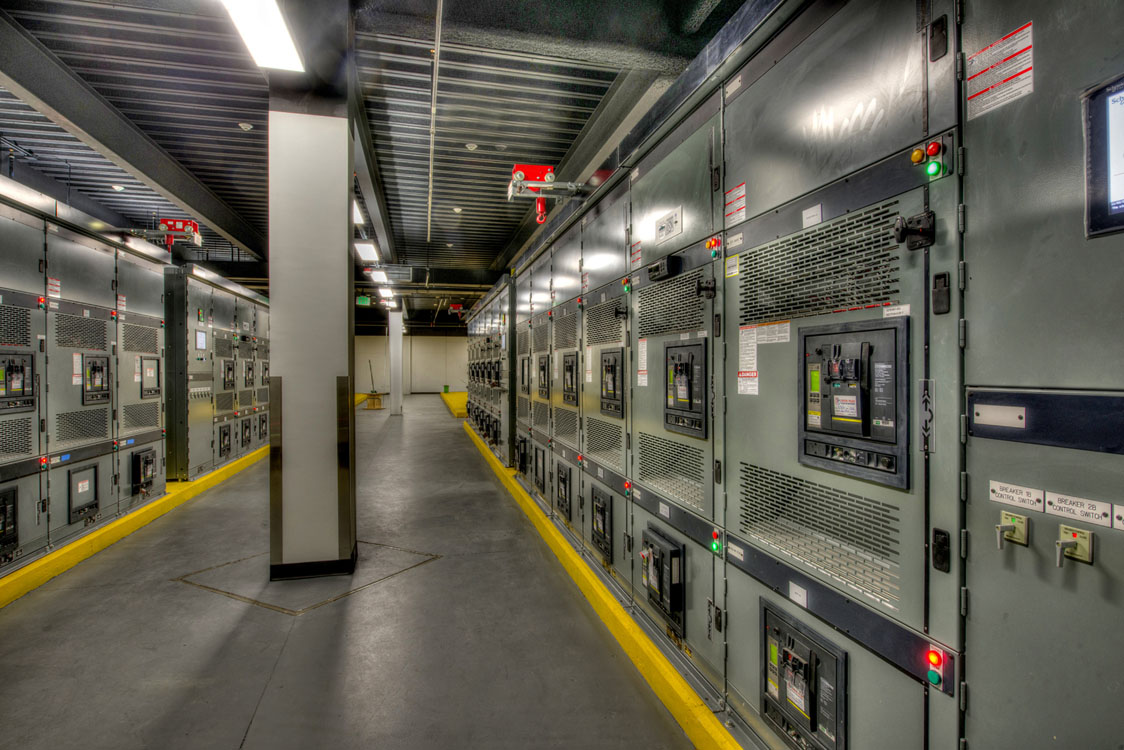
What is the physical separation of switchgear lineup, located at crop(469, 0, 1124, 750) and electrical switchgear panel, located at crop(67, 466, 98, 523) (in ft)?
17.7

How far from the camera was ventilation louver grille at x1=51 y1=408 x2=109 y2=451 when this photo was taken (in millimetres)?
4379

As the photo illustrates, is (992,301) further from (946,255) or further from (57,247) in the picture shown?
(57,247)

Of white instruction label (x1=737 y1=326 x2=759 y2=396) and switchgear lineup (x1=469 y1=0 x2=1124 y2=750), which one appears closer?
switchgear lineup (x1=469 y1=0 x2=1124 y2=750)

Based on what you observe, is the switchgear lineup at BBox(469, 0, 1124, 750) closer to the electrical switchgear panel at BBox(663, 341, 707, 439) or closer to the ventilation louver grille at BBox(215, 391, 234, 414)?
the electrical switchgear panel at BBox(663, 341, 707, 439)

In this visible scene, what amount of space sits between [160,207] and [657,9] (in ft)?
26.0

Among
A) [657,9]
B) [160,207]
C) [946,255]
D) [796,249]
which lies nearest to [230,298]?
[160,207]

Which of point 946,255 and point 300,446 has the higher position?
point 946,255

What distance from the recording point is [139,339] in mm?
5656

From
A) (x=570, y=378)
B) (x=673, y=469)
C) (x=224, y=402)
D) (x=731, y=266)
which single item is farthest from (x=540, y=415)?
(x=224, y=402)

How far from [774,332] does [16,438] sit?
5.65 m

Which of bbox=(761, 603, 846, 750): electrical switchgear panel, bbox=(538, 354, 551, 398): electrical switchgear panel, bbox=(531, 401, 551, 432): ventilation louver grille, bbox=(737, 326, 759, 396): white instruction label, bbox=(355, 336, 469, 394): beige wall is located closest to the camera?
bbox=(761, 603, 846, 750): electrical switchgear panel

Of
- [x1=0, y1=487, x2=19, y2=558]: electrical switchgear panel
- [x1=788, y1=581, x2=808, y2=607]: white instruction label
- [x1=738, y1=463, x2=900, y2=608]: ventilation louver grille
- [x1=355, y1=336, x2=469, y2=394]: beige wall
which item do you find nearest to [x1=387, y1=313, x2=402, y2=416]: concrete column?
[x1=355, y1=336, x2=469, y2=394]: beige wall

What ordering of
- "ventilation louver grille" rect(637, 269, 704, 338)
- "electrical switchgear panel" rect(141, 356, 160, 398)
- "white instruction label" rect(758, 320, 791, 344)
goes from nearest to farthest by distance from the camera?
"white instruction label" rect(758, 320, 791, 344)
"ventilation louver grille" rect(637, 269, 704, 338)
"electrical switchgear panel" rect(141, 356, 160, 398)

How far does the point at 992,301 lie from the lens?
3.92ft
